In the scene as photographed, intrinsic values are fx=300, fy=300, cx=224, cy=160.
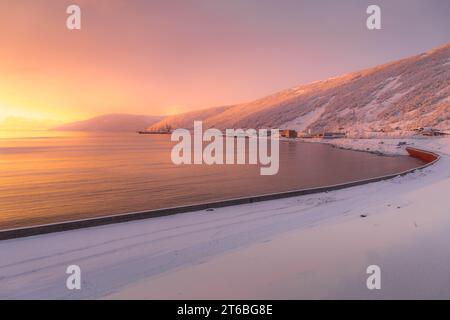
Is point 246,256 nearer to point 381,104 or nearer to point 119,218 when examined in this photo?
point 119,218

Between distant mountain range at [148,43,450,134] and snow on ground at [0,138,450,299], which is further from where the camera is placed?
distant mountain range at [148,43,450,134]

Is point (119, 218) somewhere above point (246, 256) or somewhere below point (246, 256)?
above

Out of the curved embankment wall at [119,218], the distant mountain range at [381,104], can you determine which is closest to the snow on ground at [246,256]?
the curved embankment wall at [119,218]

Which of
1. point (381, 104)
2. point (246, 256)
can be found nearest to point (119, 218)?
point (246, 256)

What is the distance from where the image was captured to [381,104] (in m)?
108

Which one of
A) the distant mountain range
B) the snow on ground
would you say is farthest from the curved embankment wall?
the distant mountain range

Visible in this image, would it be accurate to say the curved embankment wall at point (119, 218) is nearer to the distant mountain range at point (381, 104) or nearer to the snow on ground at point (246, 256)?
the snow on ground at point (246, 256)

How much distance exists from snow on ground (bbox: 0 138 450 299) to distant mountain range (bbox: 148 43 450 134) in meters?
79.2

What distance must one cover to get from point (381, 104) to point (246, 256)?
388ft

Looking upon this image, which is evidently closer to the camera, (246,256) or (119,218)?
(246,256)

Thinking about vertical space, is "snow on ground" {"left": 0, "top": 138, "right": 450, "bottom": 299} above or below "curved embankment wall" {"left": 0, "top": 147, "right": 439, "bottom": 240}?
below

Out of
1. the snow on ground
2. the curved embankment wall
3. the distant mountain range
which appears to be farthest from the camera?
the distant mountain range

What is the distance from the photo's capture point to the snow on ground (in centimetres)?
475

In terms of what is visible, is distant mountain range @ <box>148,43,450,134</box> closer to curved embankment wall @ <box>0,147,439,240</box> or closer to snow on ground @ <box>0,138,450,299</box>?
curved embankment wall @ <box>0,147,439,240</box>
